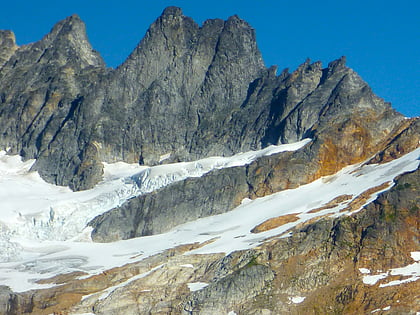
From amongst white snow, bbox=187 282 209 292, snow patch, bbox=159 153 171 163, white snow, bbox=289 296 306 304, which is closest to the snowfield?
white snow, bbox=187 282 209 292

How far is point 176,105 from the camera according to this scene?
178875 mm

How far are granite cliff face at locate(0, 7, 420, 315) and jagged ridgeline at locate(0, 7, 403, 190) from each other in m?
0.24

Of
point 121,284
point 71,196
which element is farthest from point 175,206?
point 121,284

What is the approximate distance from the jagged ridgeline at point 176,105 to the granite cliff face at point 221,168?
24 cm

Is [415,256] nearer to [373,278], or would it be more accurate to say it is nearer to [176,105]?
[373,278]

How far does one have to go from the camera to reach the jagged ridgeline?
167 m

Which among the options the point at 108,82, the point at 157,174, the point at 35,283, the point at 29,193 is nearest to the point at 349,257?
the point at 35,283

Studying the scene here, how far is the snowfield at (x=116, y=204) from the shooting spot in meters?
131

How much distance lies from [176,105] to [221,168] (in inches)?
1096

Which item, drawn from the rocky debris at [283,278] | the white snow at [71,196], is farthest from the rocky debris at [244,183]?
the rocky debris at [283,278]

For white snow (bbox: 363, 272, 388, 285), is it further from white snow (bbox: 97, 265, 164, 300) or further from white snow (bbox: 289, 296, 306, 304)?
white snow (bbox: 97, 265, 164, 300)

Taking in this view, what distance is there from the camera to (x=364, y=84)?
537 ft

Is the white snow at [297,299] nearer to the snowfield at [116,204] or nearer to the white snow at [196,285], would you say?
the white snow at [196,285]

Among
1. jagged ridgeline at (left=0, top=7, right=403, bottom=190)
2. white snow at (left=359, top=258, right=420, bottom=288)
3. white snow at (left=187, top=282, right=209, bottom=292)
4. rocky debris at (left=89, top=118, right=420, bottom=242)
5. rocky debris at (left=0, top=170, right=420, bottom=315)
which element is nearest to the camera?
white snow at (left=359, top=258, right=420, bottom=288)
